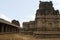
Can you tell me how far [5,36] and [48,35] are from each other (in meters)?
5.56

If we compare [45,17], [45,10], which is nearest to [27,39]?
[45,17]

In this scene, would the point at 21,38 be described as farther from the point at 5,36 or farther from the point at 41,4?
the point at 41,4

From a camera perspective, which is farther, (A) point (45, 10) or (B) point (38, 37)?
(A) point (45, 10)

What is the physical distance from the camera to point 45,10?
4772 cm

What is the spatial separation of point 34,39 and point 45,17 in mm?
10661

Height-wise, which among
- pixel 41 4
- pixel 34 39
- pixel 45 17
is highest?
pixel 41 4

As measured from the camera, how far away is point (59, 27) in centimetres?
3628

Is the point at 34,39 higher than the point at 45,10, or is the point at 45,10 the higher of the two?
the point at 45,10

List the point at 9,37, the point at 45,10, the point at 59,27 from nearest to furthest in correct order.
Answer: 1. the point at 9,37
2. the point at 59,27
3. the point at 45,10

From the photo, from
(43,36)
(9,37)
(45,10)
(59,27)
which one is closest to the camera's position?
(9,37)

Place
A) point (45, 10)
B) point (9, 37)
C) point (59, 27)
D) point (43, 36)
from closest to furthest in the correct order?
1. point (9, 37)
2. point (43, 36)
3. point (59, 27)
4. point (45, 10)

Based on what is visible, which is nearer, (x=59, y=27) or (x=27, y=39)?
(x=27, y=39)

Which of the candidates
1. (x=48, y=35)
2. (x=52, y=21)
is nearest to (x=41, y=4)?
(x=52, y=21)

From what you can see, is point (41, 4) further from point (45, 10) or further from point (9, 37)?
point (9, 37)
